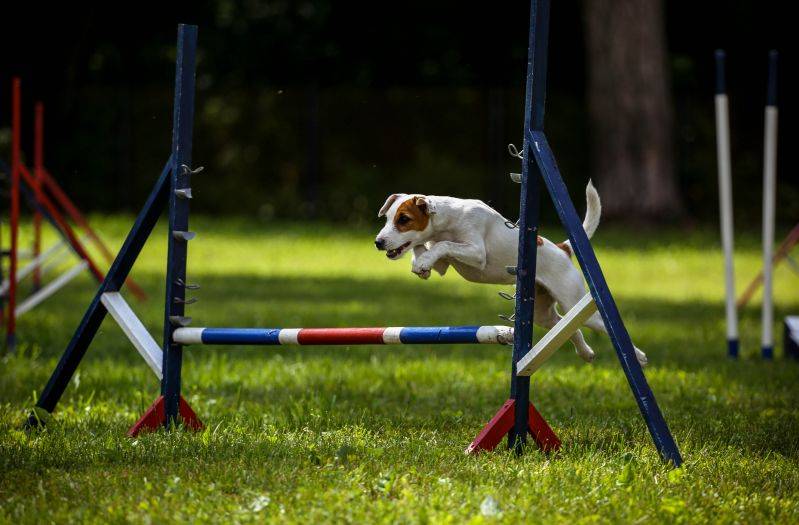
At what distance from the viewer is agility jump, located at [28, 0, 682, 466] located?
4258 millimetres

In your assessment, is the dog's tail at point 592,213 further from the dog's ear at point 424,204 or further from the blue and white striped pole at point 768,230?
the blue and white striped pole at point 768,230

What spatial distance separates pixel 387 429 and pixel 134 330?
1.19 metres

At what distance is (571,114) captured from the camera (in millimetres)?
20703

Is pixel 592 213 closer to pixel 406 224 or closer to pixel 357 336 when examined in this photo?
pixel 406 224

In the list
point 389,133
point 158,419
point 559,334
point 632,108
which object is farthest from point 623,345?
point 389,133

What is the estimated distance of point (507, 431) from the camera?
177 inches

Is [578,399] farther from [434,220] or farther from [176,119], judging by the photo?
[176,119]

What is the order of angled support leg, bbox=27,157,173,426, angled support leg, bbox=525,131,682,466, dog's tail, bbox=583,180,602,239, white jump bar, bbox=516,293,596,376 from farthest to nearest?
angled support leg, bbox=27,157,173,426, dog's tail, bbox=583,180,602,239, white jump bar, bbox=516,293,596,376, angled support leg, bbox=525,131,682,466

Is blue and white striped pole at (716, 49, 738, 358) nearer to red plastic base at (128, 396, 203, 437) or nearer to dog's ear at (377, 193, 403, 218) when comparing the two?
dog's ear at (377, 193, 403, 218)

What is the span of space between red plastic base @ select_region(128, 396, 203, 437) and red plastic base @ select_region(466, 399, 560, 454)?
49.9 inches

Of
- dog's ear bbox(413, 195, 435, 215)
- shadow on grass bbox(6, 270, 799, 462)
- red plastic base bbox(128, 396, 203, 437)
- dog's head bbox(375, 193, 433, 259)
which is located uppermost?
dog's ear bbox(413, 195, 435, 215)

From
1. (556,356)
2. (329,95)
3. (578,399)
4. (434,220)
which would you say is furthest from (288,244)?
(434,220)

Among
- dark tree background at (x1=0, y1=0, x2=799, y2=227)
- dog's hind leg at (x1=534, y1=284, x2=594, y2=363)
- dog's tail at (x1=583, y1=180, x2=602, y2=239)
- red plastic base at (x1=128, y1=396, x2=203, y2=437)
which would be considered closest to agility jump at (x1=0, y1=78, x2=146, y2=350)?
red plastic base at (x1=128, y1=396, x2=203, y2=437)

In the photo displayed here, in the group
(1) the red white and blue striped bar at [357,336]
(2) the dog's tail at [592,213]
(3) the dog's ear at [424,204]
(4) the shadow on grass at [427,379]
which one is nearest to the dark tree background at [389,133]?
(4) the shadow on grass at [427,379]
